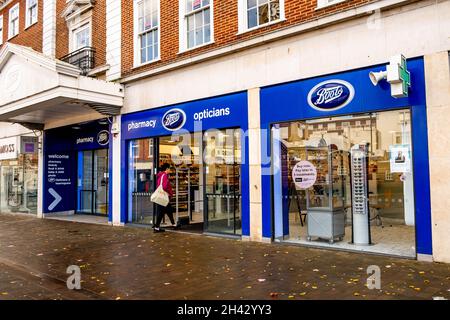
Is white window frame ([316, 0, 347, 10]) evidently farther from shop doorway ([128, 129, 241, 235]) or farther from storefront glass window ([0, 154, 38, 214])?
storefront glass window ([0, 154, 38, 214])

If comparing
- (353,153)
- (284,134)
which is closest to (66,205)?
(284,134)

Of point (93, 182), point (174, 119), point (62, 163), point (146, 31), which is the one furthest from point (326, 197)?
point (62, 163)

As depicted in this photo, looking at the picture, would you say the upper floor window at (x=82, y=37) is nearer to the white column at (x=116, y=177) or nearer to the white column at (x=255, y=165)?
the white column at (x=116, y=177)

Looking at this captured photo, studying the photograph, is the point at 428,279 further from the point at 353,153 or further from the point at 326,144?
the point at 326,144

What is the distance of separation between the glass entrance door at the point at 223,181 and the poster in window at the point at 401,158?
11.2 ft

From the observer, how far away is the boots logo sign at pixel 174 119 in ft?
35.0

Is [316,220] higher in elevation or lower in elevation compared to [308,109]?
lower

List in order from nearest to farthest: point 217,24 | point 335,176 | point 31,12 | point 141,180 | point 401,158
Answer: point 401,158 → point 335,176 → point 217,24 → point 141,180 → point 31,12

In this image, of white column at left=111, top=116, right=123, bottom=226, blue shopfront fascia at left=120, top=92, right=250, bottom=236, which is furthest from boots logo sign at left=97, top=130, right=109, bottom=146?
blue shopfront fascia at left=120, top=92, right=250, bottom=236

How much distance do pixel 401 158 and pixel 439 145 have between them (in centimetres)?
114

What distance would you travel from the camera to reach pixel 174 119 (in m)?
10.8

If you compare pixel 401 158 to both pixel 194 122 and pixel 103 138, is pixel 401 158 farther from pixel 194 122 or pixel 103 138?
pixel 103 138
